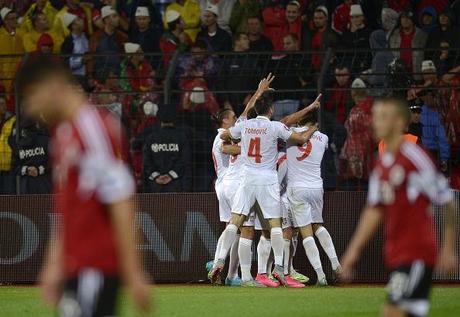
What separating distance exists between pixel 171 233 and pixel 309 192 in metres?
2.31

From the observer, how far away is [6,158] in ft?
59.8

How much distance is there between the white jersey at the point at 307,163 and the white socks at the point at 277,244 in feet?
3.69

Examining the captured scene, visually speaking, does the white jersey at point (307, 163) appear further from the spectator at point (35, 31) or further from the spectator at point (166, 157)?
the spectator at point (35, 31)

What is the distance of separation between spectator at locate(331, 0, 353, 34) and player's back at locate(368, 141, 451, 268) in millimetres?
12627

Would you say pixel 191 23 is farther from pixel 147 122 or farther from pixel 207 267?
pixel 207 267

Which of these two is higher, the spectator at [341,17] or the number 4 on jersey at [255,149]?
the spectator at [341,17]

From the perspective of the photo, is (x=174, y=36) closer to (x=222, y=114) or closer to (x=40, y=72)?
(x=222, y=114)

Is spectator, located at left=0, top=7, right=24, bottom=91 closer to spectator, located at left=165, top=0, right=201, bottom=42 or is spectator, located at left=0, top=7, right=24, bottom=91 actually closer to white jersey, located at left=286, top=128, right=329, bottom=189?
spectator, located at left=165, top=0, right=201, bottom=42

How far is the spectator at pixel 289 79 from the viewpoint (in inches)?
687

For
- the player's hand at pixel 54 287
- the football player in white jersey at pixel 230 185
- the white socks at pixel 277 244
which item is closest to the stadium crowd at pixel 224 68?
the football player in white jersey at pixel 230 185

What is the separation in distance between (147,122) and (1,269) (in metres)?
3.22

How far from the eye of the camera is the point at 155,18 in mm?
20969

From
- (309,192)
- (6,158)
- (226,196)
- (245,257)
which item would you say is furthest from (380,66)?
(6,158)

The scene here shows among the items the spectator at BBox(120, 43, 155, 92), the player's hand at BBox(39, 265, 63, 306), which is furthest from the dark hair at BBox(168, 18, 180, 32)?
the player's hand at BBox(39, 265, 63, 306)
